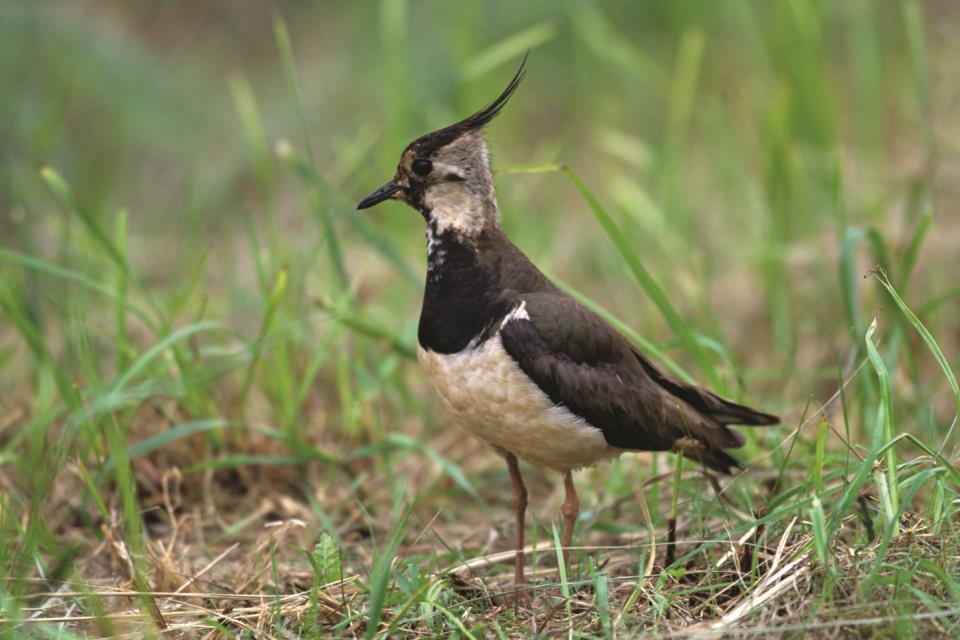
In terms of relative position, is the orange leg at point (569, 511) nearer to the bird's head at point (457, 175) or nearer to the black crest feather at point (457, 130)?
the bird's head at point (457, 175)

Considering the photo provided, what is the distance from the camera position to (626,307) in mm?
5930

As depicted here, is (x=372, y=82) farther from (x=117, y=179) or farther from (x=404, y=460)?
(x=404, y=460)

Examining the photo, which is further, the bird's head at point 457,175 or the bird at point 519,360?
the bird's head at point 457,175

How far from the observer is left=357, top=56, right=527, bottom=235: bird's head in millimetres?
3574

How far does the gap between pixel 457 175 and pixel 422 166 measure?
4.7 inches

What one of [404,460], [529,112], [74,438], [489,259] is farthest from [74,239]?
[529,112]

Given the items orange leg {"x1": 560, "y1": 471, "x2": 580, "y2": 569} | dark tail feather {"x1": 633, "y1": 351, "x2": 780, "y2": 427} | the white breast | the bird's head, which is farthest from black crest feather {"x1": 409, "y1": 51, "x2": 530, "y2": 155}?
orange leg {"x1": 560, "y1": 471, "x2": 580, "y2": 569}

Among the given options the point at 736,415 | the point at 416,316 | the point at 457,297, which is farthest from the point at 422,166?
the point at 416,316

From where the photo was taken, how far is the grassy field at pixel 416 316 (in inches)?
117

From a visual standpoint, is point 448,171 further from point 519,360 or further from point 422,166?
point 519,360

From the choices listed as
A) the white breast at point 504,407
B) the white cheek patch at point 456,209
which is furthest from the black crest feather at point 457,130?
the white breast at point 504,407

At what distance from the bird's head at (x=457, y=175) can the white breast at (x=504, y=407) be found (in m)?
0.45

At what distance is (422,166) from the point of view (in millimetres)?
3613

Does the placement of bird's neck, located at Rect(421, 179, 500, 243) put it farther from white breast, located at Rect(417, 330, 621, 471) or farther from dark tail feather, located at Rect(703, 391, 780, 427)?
dark tail feather, located at Rect(703, 391, 780, 427)
